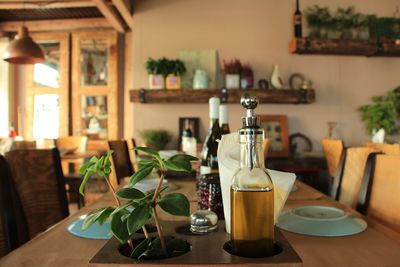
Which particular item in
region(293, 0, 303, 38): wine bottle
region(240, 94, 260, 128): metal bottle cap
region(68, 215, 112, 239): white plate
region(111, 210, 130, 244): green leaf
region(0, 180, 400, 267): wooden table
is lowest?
region(0, 180, 400, 267): wooden table

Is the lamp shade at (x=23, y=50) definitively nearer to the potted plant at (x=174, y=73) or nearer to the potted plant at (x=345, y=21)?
the potted plant at (x=174, y=73)

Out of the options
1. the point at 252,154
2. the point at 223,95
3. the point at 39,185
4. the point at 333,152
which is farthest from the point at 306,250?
the point at 223,95

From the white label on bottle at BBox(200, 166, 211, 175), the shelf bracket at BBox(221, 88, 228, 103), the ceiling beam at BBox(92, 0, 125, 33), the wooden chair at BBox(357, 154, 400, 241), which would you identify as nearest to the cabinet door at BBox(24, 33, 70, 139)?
the ceiling beam at BBox(92, 0, 125, 33)

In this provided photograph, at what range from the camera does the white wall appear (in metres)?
4.53

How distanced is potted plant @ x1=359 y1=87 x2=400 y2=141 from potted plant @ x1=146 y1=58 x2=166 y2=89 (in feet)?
7.95

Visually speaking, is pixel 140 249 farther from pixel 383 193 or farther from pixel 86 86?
pixel 86 86

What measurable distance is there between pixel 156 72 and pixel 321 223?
352cm

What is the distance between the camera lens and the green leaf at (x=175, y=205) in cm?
52

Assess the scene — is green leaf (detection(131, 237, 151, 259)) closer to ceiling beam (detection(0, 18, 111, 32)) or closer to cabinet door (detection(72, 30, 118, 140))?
cabinet door (detection(72, 30, 118, 140))

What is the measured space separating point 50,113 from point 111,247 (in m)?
5.66

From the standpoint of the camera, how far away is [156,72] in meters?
4.28

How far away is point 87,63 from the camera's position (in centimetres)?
559

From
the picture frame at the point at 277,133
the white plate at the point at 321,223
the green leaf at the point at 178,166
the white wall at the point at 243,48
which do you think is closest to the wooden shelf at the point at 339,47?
the white wall at the point at 243,48

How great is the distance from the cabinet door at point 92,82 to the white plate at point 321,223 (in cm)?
475
